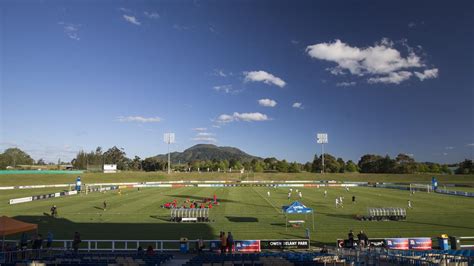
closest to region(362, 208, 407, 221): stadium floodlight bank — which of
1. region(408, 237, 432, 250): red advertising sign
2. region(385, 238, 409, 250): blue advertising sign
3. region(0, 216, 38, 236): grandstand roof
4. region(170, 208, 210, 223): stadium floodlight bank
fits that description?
region(408, 237, 432, 250): red advertising sign

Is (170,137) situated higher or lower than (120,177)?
higher

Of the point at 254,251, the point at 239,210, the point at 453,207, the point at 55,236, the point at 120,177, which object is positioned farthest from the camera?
the point at 120,177

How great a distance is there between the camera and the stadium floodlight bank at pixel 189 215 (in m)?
36.2

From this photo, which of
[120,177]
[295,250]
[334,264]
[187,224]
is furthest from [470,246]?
[120,177]

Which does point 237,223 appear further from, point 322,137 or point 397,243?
point 322,137

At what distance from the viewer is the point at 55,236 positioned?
28.9 meters

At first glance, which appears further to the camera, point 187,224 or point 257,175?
point 257,175

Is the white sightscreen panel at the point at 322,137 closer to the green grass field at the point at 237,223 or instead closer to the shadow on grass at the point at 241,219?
the green grass field at the point at 237,223

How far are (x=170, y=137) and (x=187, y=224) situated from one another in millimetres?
96633

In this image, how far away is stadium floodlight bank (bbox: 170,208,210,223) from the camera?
119 feet

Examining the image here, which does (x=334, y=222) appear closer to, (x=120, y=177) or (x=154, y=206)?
(x=154, y=206)

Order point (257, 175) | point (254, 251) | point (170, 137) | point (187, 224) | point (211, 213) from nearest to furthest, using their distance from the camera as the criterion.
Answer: point (254, 251)
point (187, 224)
point (211, 213)
point (170, 137)
point (257, 175)

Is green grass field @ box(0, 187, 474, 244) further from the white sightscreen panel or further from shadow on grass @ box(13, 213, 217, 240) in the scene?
the white sightscreen panel

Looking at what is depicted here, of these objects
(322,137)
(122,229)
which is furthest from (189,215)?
(322,137)
